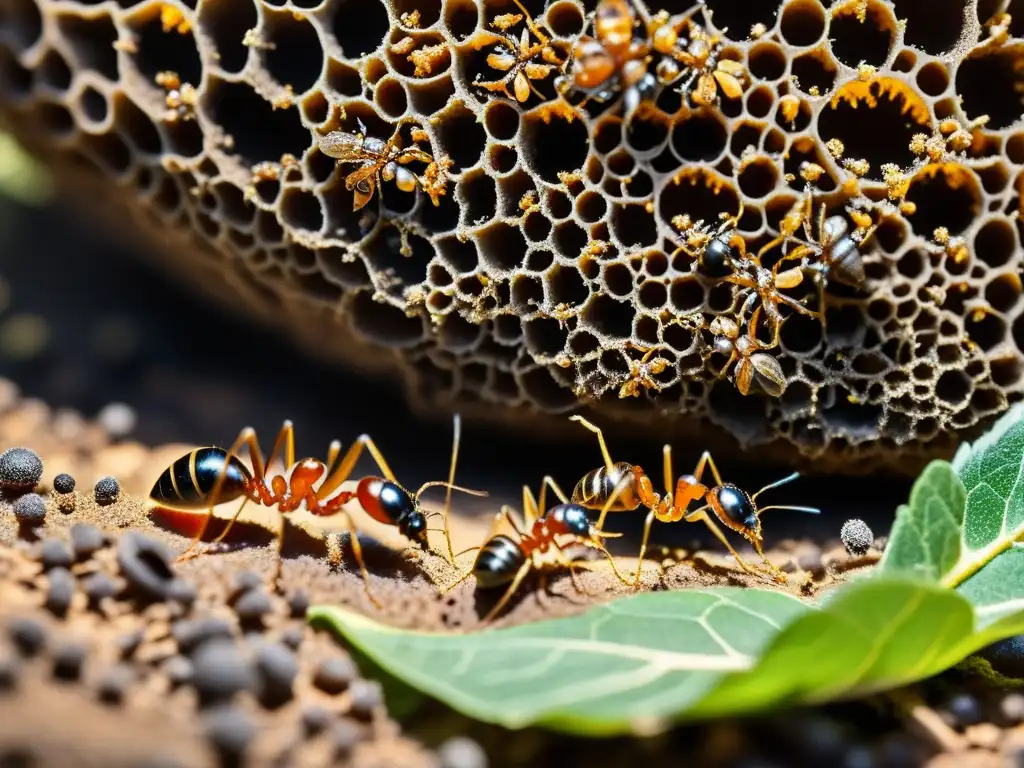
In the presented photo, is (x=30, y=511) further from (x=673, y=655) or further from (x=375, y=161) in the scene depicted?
(x=673, y=655)

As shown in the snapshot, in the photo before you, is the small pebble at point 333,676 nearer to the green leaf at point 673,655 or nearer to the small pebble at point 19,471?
the green leaf at point 673,655

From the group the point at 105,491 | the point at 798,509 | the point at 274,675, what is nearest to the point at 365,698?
the point at 274,675

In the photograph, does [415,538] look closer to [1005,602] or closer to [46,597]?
[46,597]

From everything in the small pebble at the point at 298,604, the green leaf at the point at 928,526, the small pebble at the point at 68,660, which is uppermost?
the green leaf at the point at 928,526

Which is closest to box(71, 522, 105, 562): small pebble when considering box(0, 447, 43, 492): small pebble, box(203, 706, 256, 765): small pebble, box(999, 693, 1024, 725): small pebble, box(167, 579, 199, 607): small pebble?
box(167, 579, 199, 607): small pebble

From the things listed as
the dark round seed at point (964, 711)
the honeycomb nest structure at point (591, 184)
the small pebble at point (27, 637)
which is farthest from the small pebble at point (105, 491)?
the dark round seed at point (964, 711)

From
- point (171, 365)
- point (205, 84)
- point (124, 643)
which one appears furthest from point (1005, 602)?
point (171, 365)
